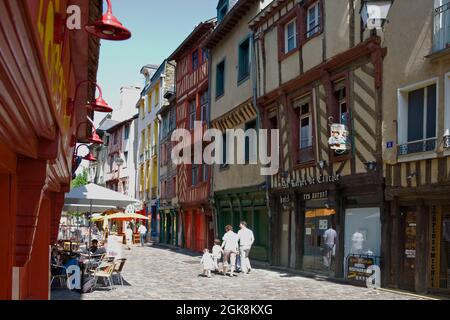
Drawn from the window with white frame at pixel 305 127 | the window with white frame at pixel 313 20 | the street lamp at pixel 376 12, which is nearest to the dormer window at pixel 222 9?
the window with white frame at pixel 313 20

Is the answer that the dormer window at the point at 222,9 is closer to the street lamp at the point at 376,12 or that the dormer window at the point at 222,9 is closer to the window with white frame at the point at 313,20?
the window with white frame at the point at 313,20

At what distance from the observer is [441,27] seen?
12055 mm

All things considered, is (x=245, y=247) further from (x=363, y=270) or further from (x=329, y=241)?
(x=363, y=270)

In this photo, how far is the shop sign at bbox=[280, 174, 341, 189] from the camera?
615 inches

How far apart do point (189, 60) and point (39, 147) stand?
2970 centimetres

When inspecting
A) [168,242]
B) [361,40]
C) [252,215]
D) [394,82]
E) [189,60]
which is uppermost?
[189,60]

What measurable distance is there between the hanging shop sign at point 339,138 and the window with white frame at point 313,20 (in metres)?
3.57

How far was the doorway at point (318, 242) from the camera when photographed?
624 inches

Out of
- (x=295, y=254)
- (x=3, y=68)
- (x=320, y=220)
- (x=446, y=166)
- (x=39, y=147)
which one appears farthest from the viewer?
(x=295, y=254)

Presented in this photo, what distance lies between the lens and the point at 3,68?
2.15 m

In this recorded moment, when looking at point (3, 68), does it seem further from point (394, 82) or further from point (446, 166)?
point (394, 82)

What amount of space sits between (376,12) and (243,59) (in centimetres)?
1088
